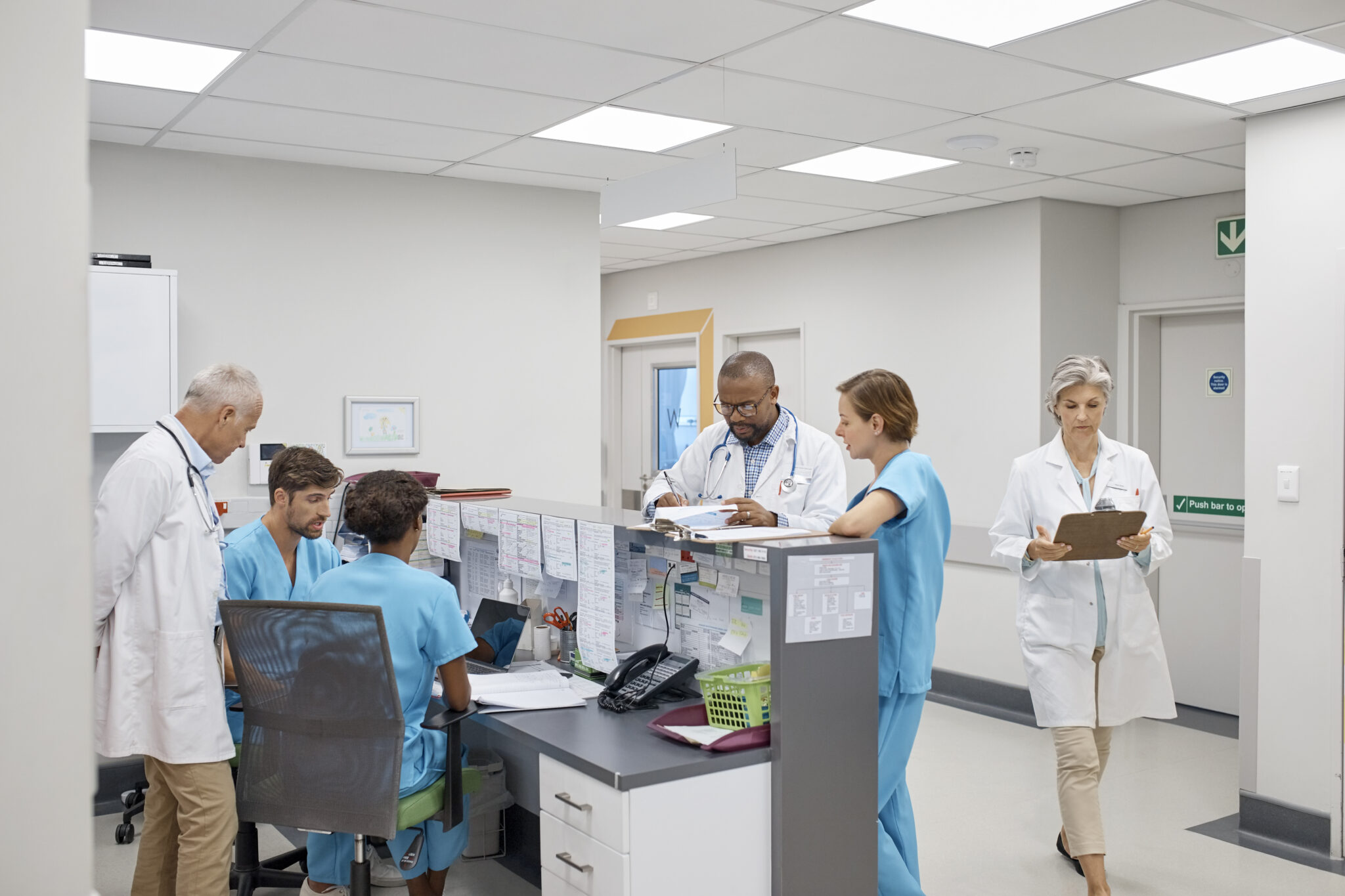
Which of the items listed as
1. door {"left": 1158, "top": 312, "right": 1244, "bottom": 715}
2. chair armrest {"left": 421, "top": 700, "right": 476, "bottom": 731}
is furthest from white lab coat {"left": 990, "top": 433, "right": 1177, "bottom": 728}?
door {"left": 1158, "top": 312, "right": 1244, "bottom": 715}

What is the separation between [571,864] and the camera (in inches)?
89.2

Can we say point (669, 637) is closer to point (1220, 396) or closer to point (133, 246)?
point (133, 246)

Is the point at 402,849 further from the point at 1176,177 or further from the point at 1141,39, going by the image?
the point at 1176,177

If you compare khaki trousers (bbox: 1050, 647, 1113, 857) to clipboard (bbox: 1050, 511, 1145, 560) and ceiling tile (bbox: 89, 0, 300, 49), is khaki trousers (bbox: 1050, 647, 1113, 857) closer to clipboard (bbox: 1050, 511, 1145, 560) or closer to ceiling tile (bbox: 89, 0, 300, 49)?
clipboard (bbox: 1050, 511, 1145, 560)

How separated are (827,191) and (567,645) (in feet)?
9.98

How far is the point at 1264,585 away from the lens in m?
3.92

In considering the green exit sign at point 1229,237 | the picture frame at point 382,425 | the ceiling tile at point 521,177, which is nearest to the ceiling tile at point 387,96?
the ceiling tile at point 521,177

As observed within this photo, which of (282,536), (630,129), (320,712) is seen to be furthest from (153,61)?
A: (320,712)

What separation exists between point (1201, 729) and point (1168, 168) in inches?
107

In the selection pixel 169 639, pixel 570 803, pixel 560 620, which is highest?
pixel 169 639

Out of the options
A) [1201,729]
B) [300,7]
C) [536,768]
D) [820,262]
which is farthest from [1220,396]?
[300,7]

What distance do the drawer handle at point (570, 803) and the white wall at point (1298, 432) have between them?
2.91 metres

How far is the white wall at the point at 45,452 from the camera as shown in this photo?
3.45 feet

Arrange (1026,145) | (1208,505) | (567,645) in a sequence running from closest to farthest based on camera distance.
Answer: (567,645) < (1026,145) < (1208,505)
